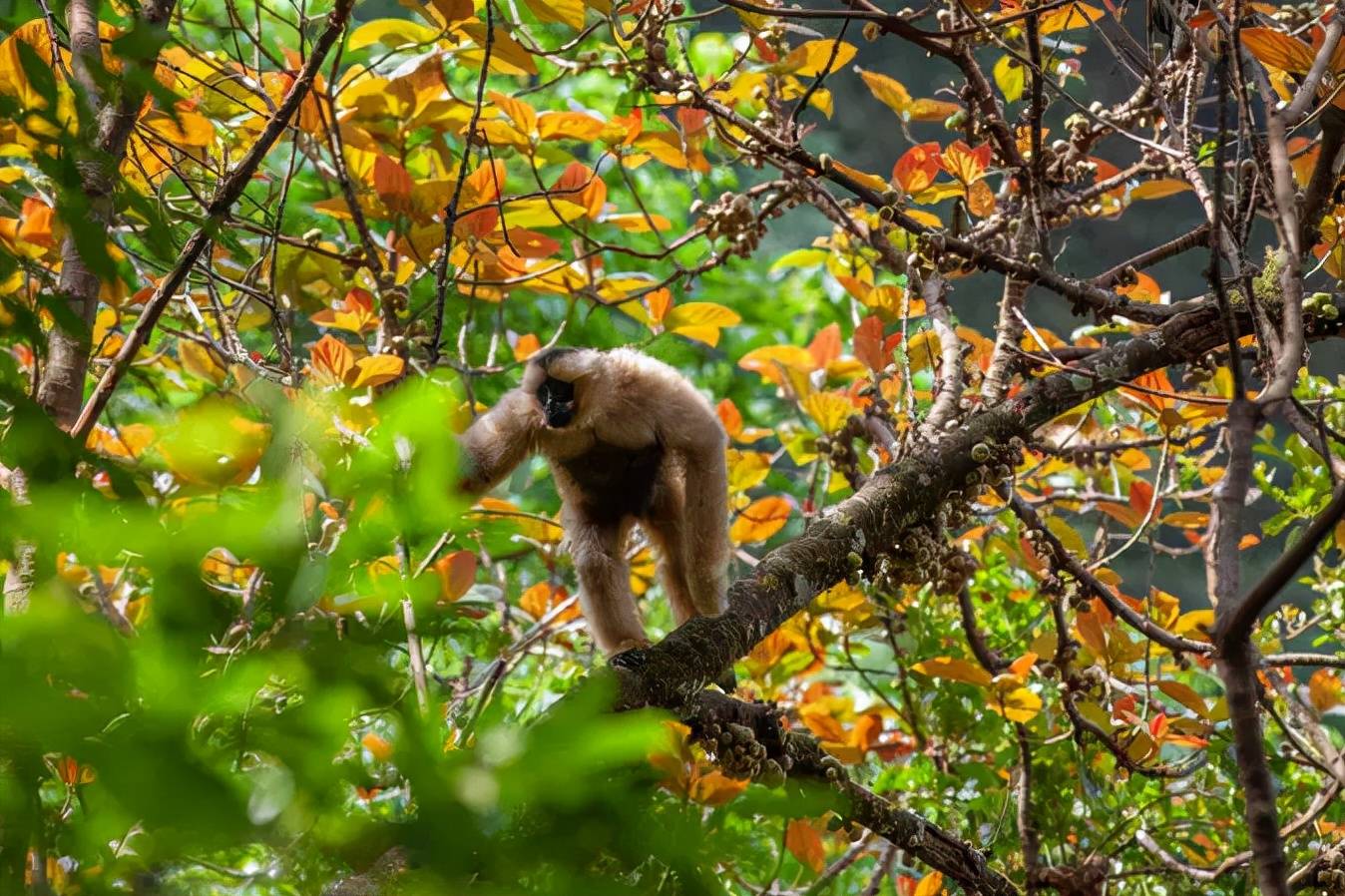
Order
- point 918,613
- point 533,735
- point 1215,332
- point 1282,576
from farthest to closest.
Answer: point 918,613 → point 1215,332 → point 1282,576 → point 533,735

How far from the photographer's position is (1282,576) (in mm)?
1249

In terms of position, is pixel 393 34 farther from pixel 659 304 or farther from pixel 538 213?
pixel 659 304

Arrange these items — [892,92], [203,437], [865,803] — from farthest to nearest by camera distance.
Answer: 1. [892,92]
2. [865,803]
3. [203,437]

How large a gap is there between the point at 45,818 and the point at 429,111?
3.04m

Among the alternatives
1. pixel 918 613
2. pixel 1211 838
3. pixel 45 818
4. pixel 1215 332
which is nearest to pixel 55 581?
pixel 45 818

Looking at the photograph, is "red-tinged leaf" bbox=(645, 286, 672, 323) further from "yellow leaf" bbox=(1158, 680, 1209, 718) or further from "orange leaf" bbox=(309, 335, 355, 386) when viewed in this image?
"yellow leaf" bbox=(1158, 680, 1209, 718)

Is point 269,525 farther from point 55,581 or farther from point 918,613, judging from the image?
point 918,613

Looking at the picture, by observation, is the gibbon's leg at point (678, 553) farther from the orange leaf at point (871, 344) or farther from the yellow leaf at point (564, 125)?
the yellow leaf at point (564, 125)

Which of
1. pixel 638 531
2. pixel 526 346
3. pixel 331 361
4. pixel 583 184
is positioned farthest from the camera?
pixel 638 531

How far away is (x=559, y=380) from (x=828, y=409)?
93 cm

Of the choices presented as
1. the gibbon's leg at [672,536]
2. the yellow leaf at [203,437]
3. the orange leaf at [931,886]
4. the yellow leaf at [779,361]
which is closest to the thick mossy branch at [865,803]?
Result: the orange leaf at [931,886]

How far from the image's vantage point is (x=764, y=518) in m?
4.45

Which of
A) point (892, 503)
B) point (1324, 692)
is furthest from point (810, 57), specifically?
point (1324, 692)

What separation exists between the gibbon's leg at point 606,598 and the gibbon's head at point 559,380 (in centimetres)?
45
